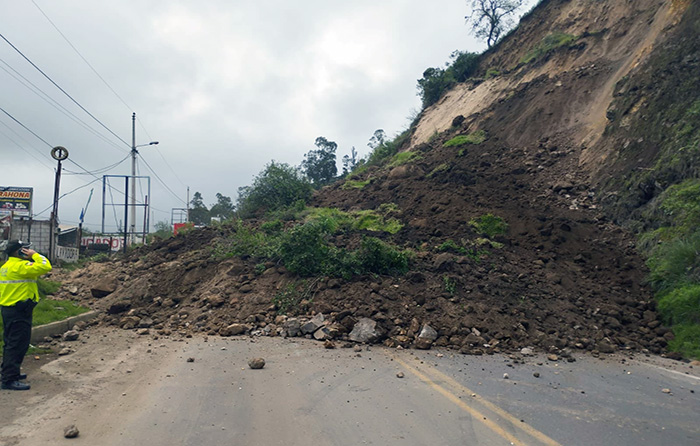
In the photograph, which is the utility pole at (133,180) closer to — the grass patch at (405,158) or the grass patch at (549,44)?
the grass patch at (405,158)

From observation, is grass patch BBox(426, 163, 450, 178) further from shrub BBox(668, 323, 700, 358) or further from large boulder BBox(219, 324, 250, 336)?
large boulder BBox(219, 324, 250, 336)

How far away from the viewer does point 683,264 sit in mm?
10148

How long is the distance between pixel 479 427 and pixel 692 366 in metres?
4.64

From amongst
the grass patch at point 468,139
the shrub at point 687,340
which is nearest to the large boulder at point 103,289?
the shrub at point 687,340

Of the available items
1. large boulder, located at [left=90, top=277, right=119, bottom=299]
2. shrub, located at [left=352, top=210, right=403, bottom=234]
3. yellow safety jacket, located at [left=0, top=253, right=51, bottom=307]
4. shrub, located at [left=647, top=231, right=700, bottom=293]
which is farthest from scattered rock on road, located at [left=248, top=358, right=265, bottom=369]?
shrub, located at [left=352, top=210, right=403, bottom=234]

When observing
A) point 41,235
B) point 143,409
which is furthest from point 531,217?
point 41,235

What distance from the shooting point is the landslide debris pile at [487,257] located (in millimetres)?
9086

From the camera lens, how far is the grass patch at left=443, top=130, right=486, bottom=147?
23.3m

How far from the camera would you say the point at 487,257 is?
12258mm

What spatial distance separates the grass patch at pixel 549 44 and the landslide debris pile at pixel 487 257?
284 mm

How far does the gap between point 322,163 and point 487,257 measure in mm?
41822

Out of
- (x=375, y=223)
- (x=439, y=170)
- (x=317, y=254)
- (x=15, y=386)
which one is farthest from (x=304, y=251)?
(x=439, y=170)

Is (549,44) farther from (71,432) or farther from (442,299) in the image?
(71,432)

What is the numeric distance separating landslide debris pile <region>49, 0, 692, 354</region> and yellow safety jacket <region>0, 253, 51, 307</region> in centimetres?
370
